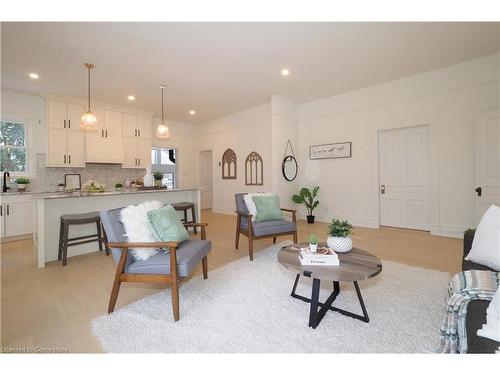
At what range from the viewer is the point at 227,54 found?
3506mm

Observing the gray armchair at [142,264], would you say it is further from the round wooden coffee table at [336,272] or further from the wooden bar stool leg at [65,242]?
the wooden bar stool leg at [65,242]

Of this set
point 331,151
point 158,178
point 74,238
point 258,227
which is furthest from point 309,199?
point 74,238

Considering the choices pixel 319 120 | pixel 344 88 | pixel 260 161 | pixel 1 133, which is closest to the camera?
pixel 1 133

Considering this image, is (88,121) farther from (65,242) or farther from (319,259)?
(319,259)

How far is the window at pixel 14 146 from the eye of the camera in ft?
15.4

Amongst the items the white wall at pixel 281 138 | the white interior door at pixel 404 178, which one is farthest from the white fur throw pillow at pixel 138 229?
the white interior door at pixel 404 178

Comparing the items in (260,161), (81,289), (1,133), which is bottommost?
(81,289)

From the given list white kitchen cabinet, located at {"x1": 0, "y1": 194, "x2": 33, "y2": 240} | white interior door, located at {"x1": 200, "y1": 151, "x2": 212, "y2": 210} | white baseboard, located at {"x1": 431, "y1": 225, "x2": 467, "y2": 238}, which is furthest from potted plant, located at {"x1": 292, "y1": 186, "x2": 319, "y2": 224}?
white kitchen cabinet, located at {"x1": 0, "y1": 194, "x2": 33, "y2": 240}

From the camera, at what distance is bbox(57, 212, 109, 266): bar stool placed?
9.81 feet

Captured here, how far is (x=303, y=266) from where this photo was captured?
1.82 m

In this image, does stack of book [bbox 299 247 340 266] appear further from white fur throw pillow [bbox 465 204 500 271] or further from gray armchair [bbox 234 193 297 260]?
gray armchair [bbox 234 193 297 260]
